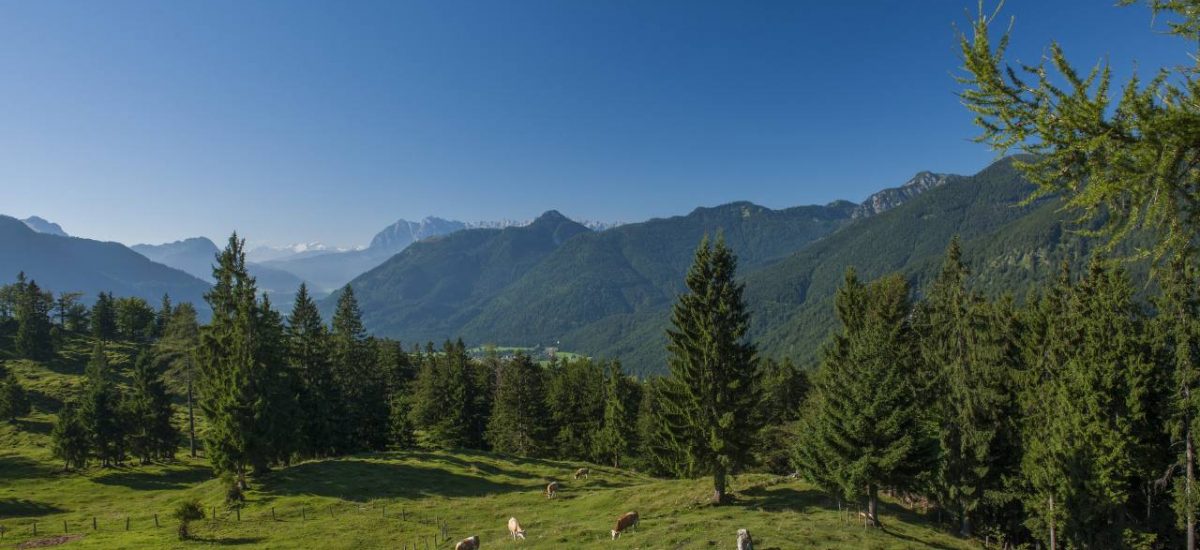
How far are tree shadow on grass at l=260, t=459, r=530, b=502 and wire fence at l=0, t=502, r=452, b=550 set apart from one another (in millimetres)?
3939

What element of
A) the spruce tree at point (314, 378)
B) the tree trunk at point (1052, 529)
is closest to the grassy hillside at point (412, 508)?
the tree trunk at point (1052, 529)

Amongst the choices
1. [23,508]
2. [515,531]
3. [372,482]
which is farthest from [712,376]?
[23,508]

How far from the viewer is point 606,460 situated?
306 feet

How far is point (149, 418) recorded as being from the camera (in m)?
71.6

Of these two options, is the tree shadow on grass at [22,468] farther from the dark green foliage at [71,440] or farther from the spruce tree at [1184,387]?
the spruce tree at [1184,387]

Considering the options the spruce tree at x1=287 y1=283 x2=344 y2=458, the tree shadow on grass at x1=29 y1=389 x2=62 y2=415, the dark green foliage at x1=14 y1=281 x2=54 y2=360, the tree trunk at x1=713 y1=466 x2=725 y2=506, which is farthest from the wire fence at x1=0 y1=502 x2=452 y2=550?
the dark green foliage at x1=14 y1=281 x2=54 y2=360

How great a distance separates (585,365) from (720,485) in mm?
70615

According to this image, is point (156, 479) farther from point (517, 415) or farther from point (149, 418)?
point (517, 415)

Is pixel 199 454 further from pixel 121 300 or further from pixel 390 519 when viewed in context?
pixel 121 300

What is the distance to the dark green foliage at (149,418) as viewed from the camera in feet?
234

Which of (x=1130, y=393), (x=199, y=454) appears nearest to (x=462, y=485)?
(x=199, y=454)

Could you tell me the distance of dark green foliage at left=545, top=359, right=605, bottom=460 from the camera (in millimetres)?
92812

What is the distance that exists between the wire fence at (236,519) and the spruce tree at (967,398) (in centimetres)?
3933

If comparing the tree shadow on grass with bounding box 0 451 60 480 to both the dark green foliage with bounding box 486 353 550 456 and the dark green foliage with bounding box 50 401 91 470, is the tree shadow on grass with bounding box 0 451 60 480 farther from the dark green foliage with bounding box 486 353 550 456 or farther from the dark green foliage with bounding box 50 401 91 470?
the dark green foliage with bounding box 486 353 550 456
